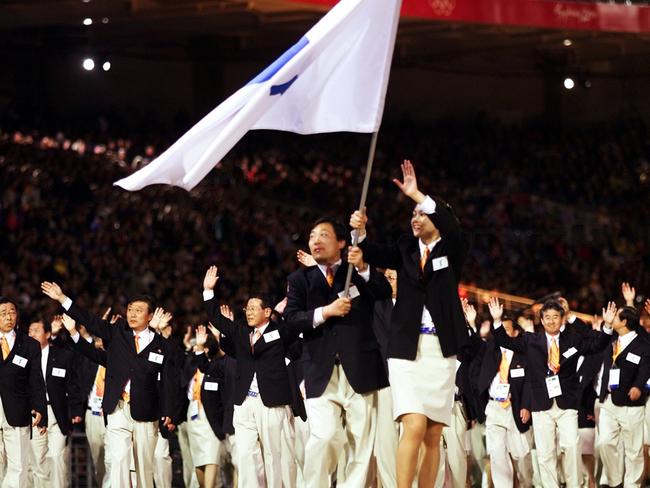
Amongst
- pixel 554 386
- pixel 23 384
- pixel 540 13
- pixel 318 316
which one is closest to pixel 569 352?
pixel 554 386

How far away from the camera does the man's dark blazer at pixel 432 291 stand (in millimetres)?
10164

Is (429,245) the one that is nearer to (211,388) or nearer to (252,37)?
(211,388)

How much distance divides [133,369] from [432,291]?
5372mm

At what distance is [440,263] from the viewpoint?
10.2m

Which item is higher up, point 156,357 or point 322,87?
point 322,87

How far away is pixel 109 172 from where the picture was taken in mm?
31734

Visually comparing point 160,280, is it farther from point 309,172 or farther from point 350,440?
point 350,440

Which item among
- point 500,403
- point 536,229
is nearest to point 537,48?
point 536,229

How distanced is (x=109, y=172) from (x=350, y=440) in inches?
852

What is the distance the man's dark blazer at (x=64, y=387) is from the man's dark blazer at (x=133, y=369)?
2.02 m

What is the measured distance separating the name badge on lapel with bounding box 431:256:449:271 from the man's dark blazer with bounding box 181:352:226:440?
7.29 meters

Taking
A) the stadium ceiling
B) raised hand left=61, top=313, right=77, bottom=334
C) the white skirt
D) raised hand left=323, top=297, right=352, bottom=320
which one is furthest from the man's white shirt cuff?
the stadium ceiling

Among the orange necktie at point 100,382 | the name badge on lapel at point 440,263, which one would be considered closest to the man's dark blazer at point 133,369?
the orange necktie at point 100,382

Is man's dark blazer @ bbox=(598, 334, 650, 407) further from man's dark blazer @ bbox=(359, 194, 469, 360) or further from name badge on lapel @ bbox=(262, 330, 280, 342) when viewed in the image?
man's dark blazer @ bbox=(359, 194, 469, 360)
